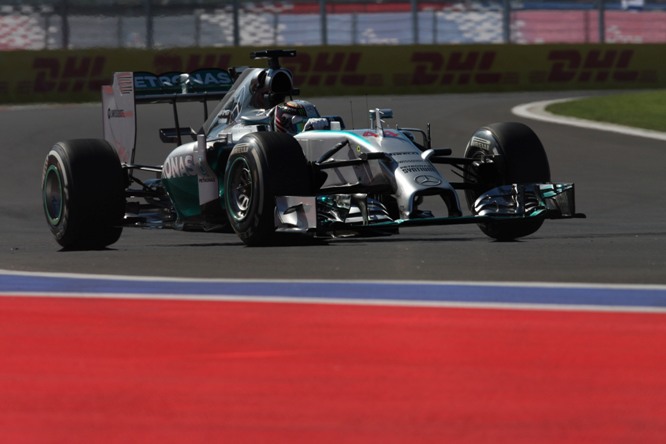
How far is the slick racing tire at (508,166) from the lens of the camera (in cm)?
1030

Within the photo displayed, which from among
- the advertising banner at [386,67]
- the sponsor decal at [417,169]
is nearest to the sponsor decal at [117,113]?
the sponsor decal at [417,169]

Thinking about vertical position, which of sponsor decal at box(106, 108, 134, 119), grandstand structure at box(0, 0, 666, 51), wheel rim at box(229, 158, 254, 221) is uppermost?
grandstand structure at box(0, 0, 666, 51)

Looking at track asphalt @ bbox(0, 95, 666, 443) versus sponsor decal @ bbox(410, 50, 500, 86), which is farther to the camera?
sponsor decal @ bbox(410, 50, 500, 86)

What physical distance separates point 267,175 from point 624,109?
1634cm

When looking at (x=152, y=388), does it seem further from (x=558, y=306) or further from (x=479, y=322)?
(x=558, y=306)

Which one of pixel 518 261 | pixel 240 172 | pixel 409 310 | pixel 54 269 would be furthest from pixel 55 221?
pixel 409 310

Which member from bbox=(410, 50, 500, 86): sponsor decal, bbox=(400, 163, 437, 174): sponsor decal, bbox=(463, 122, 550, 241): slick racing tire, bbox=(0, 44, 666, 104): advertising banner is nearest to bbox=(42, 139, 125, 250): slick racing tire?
bbox=(400, 163, 437, 174): sponsor decal

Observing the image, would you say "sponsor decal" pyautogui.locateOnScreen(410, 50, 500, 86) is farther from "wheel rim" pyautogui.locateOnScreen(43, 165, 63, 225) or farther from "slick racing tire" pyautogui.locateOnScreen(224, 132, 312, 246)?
"slick racing tire" pyautogui.locateOnScreen(224, 132, 312, 246)

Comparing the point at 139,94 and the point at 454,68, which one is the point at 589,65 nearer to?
the point at 454,68

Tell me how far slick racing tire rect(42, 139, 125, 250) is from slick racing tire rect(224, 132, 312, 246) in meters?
1.27

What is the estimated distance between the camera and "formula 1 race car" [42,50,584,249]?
9523 millimetres

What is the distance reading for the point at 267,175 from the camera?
942cm

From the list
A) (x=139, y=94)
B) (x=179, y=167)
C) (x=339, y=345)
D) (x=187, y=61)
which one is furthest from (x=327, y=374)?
(x=187, y=61)

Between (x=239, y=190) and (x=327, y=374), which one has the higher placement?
(x=239, y=190)
